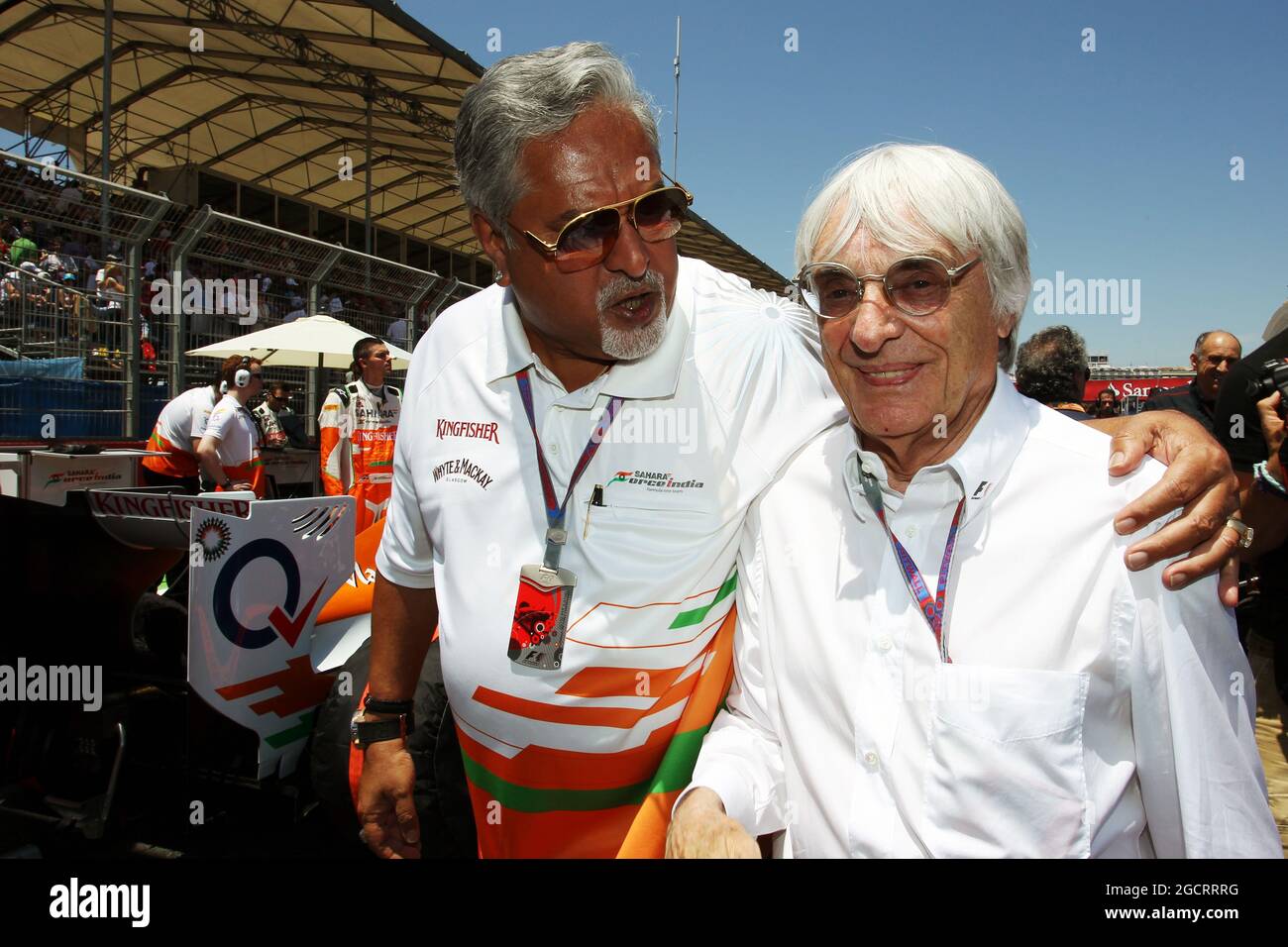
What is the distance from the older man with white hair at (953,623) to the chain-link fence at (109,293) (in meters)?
6.99

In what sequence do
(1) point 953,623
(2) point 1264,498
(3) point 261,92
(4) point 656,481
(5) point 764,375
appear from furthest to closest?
(3) point 261,92, (2) point 1264,498, (5) point 764,375, (4) point 656,481, (1) point 953,623

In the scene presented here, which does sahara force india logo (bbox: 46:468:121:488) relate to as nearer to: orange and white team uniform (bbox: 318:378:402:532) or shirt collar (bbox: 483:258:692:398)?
orange and white team uniform (bbox: 318:378:402:532)

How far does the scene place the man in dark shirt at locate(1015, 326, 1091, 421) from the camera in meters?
5.05

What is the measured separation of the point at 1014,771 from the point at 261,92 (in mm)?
19497

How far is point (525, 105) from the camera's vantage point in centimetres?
186

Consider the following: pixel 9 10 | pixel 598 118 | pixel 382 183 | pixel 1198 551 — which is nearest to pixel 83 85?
pixel 9 10

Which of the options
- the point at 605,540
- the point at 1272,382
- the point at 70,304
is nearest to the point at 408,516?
the point at 605,540

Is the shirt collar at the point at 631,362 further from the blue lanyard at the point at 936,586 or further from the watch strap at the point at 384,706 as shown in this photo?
the watch strap at the point at 384,706

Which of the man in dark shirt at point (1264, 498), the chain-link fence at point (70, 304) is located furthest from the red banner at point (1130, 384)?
the chain-link fence at point (70, 304)

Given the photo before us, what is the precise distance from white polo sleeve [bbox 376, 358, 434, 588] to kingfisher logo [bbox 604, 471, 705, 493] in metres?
0.56

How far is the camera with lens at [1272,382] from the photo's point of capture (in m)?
2.56

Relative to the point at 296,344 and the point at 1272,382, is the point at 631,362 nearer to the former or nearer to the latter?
the point at 1272,382
